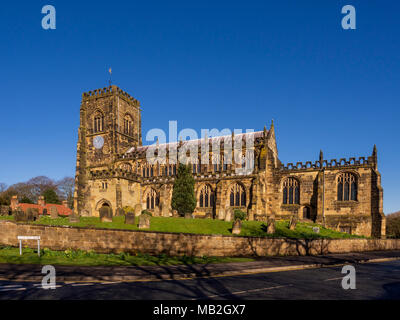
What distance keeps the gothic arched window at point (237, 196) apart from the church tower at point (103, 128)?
20401 millimetres

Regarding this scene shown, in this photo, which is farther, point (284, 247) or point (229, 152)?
point (229, 152)

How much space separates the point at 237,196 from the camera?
1503 inches

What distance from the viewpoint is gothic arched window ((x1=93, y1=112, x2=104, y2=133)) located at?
4991 cm

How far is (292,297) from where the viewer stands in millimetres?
8734

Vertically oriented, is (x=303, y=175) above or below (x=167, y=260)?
above


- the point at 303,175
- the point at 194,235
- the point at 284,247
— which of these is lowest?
the point at 284,247

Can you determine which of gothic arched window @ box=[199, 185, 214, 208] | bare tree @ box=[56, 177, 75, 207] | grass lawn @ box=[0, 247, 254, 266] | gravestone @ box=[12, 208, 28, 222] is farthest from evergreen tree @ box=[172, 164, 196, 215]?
bare tree @ box=[56, 177, 75, 207]

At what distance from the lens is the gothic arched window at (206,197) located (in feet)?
130

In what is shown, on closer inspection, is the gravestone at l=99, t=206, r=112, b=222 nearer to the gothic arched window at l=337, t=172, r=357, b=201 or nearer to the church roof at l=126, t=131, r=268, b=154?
the church roof at l=126, t=131, r=268, b=154

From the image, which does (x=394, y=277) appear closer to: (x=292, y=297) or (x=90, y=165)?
(x=292, y=297)

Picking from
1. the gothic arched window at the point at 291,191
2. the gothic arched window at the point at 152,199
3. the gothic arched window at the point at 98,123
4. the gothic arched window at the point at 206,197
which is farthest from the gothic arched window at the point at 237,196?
the gothic arched window at the point at 98,123
